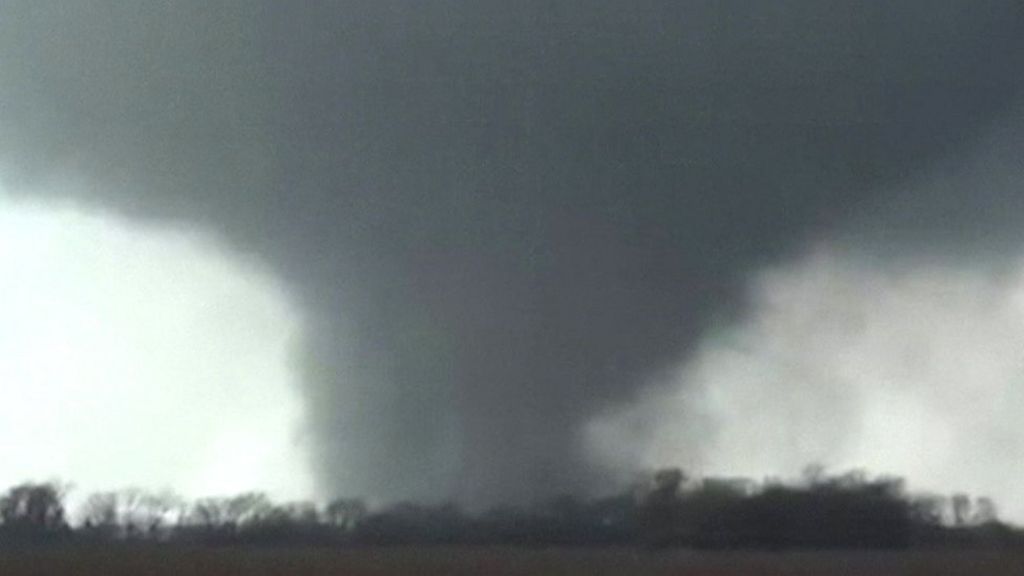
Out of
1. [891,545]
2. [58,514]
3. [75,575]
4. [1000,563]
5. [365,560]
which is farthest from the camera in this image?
[58,514]

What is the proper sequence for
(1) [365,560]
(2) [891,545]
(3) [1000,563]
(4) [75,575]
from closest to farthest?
(4) [75,575] → (3) [1000,563] → (1) [365,560] → (2) [891,545]

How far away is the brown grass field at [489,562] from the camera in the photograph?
142 ft

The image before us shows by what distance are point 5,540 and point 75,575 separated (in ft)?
46.2

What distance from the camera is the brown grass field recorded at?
43406 millimetres

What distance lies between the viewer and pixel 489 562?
47.7 meters

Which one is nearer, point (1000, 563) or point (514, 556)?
point (1000, 563)

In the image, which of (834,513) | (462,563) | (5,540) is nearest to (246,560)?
(462,563)

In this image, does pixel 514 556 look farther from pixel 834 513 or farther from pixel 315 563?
pixel 834 513

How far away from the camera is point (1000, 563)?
45.9 meters

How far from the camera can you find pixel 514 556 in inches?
1997

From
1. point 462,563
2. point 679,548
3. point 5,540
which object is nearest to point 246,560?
point 462,563

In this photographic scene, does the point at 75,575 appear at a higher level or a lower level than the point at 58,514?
lower

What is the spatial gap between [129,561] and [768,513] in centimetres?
1878

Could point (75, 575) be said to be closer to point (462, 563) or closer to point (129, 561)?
point (129, 561)
